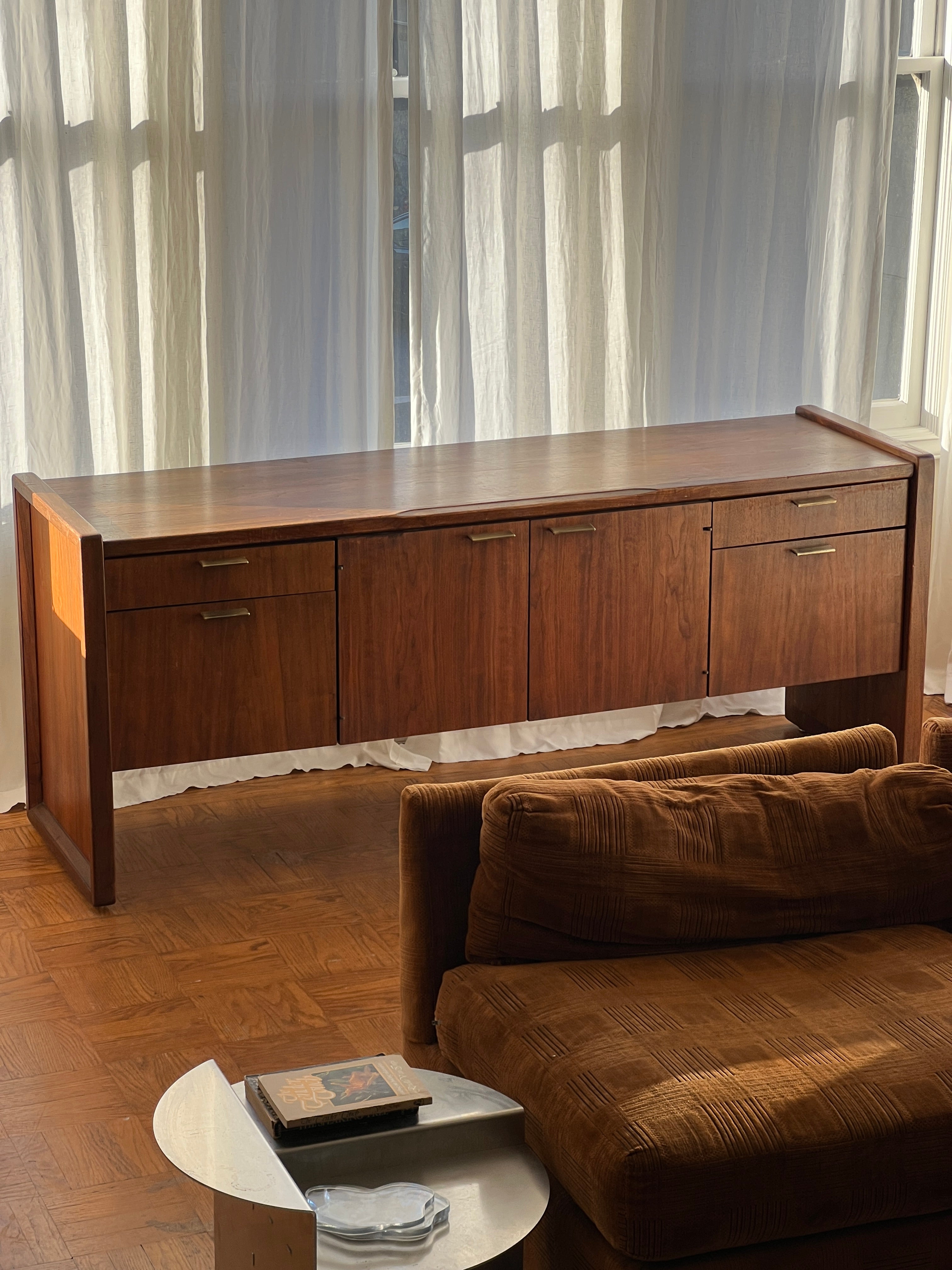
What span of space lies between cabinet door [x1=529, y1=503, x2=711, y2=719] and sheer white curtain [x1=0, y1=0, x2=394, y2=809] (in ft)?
2.48

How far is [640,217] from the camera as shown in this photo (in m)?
4.04

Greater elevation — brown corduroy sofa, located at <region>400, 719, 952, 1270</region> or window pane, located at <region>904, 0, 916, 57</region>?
window pane, located at <region>904, 0, 916, 57</region>

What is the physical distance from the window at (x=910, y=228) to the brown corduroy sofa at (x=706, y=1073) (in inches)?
100

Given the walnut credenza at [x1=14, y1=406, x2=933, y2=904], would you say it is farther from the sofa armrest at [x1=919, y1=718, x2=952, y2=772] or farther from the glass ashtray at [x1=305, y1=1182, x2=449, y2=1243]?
the glass ashtray at [x1=305, y1=1182, x2=449, y2=1243]

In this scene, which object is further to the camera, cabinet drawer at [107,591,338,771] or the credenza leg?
the credenza leg

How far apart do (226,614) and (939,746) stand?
139 centimetres

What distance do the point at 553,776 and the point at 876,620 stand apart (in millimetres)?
1626

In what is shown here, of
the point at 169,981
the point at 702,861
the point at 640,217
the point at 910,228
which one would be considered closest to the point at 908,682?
the point at 640,217

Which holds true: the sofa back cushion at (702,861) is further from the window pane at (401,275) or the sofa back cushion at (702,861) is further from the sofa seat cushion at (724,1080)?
the window pane at (401,275)

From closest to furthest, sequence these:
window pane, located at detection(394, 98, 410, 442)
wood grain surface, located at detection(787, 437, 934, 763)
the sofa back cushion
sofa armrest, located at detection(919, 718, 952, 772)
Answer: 1. the sofa back cushion
2. sofa armrest, located at detection(919, 718, 952, 772)
3. wood grain surface, located at detection(787, 437, 934, 763)
4. window pane, located at detection(394, 98, 410, 442)

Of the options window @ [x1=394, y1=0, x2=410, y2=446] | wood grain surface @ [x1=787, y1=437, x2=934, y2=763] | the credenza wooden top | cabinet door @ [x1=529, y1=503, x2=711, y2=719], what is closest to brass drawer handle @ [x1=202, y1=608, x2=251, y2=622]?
the credenza wooden top

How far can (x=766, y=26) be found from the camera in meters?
4.09

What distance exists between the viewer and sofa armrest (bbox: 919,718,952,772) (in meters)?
2.51

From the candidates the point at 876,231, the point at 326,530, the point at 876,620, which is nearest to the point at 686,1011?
the point at 326,530
